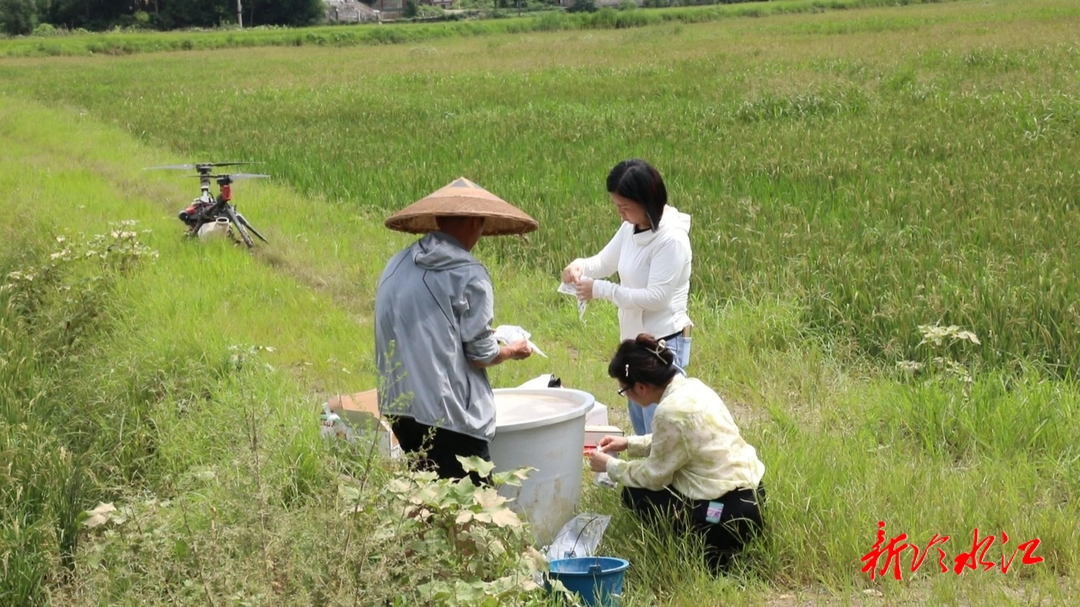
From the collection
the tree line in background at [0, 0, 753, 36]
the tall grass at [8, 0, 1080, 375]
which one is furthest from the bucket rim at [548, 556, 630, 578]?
the tree line in background at [0, 0, 753, 36]

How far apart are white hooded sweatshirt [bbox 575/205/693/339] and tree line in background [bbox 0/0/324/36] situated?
7689 centimetres

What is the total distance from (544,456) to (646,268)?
42.5 inches

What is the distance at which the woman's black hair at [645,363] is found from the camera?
13.0ft

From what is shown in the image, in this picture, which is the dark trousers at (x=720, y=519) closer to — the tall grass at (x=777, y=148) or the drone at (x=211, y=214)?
the tall grass at (x=777, y=148)

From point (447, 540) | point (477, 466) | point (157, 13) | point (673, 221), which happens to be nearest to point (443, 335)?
→ point (477, 466)

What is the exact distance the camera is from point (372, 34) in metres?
56.6

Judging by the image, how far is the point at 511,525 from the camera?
3.30m

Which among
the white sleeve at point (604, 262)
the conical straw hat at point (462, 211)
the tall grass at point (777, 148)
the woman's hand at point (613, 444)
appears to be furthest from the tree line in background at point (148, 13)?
the woman's hand at point (613, 444)

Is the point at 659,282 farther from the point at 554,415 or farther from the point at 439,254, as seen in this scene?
the point at 439,254

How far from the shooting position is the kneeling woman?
3850mm

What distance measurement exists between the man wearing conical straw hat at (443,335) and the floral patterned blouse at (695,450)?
0.57m

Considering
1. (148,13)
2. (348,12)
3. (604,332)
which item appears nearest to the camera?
(604,332)

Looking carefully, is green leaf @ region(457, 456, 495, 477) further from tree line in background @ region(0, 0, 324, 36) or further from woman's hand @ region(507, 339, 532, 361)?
tree line in background @ region(0, 0, 324, 36)

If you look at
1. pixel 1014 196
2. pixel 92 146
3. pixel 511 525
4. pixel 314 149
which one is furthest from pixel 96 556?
pixel 92 146
